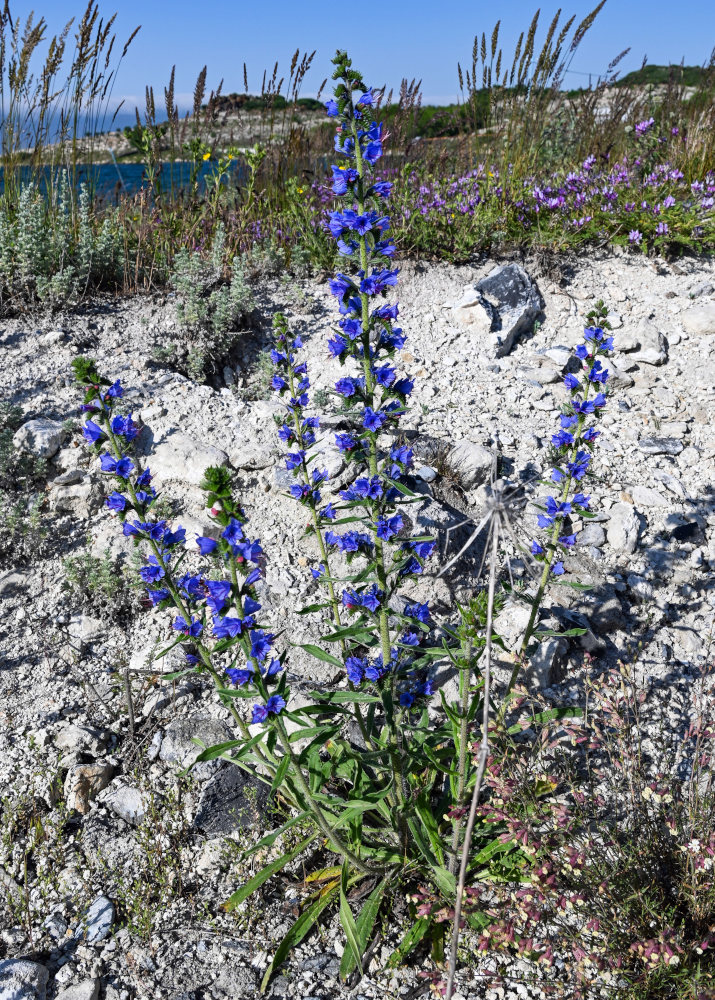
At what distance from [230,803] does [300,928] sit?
68cm

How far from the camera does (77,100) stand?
6086mm

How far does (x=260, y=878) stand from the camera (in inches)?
102

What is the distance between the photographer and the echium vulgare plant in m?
2.15

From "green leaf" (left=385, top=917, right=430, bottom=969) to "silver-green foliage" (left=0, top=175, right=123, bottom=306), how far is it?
539cm

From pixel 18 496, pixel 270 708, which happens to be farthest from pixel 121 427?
pixel 18 496

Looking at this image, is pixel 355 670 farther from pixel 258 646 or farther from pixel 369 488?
pixel 369 488

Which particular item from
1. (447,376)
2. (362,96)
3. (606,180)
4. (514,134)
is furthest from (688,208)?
(362,96)

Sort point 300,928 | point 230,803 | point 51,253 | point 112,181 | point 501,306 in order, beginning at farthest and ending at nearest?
1. point 112,181
2. point 501,306
3. point 51,253
4. point 230,803
5. point 300,928

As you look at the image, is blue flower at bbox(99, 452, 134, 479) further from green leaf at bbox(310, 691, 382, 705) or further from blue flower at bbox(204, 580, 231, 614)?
green leaf at bbox(310, 691, 382, 705)

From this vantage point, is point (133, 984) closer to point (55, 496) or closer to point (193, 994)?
point (193, 994)

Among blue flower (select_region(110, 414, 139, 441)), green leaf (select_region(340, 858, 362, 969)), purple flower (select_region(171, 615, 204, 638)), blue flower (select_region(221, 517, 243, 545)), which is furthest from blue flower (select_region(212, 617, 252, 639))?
green leaf (select_region(340, 858, 362, 969))

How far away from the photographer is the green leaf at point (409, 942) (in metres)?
2.43

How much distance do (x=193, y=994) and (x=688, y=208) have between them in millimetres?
7770

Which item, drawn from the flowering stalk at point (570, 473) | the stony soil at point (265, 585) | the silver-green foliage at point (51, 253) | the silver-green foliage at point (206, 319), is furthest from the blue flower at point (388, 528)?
the silver-green foliage at point (51, 253)
